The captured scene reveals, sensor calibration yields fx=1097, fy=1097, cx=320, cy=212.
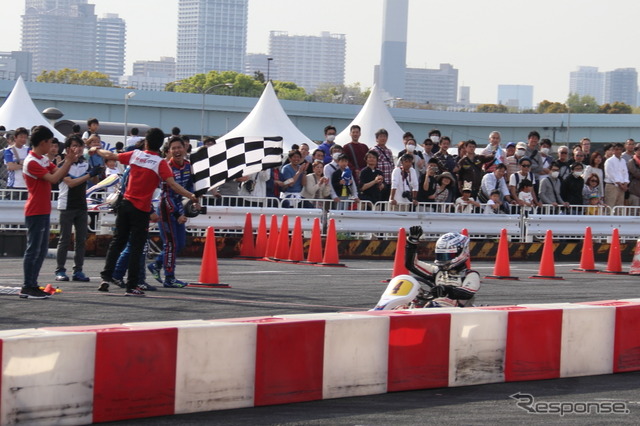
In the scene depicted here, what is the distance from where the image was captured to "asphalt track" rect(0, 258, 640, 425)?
21.1 ft

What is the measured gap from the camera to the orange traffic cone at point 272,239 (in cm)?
1741

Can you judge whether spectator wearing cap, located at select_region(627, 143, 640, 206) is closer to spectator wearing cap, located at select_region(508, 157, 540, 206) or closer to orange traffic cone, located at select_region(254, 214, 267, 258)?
spectator wearing cap, located at select_region(508, 157, 540, 206)

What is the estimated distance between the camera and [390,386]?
7.20 m

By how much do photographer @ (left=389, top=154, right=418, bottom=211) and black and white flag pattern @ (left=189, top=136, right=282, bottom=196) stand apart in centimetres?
260

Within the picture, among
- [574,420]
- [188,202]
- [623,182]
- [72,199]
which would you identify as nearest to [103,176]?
[72,199]

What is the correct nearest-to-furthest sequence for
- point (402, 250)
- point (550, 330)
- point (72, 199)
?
point (550, 330), point (72, 199), point (402, 250)

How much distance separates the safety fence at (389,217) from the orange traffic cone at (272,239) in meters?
0.95

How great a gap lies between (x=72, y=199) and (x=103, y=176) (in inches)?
205

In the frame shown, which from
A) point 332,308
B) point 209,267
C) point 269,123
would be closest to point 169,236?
point 209,267

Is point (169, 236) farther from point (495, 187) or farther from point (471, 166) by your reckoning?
point (495, 187)

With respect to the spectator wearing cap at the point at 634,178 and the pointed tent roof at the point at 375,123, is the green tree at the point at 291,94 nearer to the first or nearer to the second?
the pointed tent roof at the point at 375,123

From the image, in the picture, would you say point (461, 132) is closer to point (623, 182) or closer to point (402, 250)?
point (623, 182)

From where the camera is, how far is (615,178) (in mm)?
20859

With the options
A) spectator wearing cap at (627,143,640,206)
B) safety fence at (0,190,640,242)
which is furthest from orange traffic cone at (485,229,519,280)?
spectator wearing cap at (627,143,640,206)
